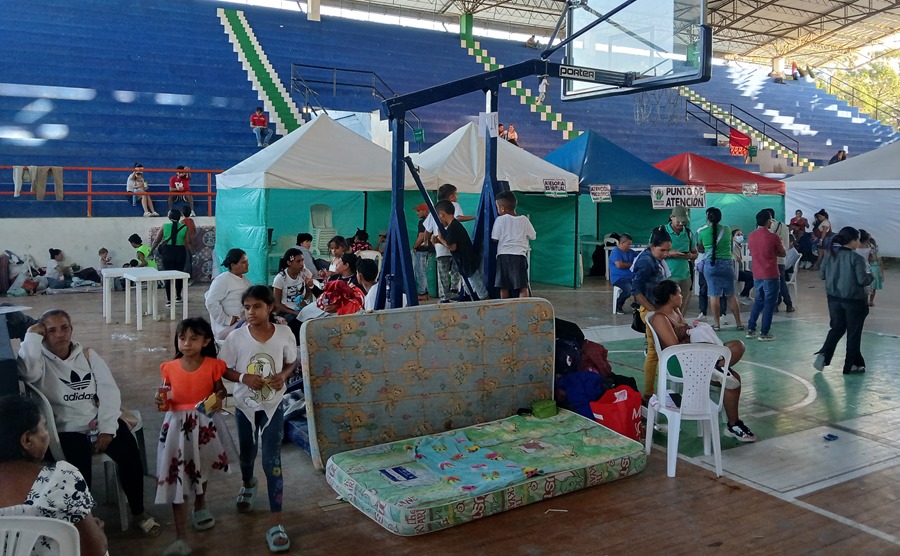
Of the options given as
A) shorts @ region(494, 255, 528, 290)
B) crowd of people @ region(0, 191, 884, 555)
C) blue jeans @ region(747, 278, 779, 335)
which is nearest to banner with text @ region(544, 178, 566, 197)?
blue jeans @ region(747, 278, 779, 335)

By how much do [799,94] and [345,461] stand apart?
3186 cm

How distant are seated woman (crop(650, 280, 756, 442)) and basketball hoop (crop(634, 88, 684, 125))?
18002 mm

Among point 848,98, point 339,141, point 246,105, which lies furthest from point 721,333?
point 848,98

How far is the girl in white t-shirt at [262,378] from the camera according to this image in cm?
364

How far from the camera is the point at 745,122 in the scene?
2716 centimetres

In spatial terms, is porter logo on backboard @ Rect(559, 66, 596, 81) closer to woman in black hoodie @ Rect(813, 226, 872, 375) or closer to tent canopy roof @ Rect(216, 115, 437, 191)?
woman in black hoodie @ Rect(813, 226, 872, 375)

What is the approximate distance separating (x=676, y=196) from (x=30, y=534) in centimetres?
1235

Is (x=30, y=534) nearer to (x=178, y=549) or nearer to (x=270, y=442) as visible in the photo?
(x=178, y=549)

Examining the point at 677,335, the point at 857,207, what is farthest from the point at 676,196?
the point at 857,207

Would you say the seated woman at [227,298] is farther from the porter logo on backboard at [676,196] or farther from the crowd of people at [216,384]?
the porter logo on backboard at [676,196]

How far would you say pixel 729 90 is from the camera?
29188 mm

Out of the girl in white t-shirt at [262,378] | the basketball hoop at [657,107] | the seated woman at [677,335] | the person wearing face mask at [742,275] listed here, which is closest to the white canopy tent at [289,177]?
the person wearing face mask at [742,275]

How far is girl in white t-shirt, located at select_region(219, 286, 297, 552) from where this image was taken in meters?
3.64

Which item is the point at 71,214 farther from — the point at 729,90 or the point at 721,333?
the point at 729,90
